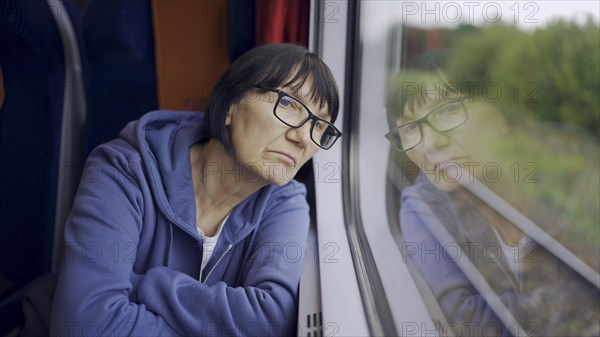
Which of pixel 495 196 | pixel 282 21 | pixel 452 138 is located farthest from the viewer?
pixel 282 21

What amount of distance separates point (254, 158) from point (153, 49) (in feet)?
1.80

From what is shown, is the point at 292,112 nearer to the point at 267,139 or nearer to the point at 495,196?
the point at 267,139

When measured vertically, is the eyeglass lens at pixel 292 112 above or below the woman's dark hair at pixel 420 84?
below

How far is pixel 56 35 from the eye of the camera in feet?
4.44

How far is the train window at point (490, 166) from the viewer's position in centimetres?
55

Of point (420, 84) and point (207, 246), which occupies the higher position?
point (420, 84)

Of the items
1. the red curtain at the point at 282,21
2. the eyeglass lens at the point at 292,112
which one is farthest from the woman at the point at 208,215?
the red curtain at the point at 282,21

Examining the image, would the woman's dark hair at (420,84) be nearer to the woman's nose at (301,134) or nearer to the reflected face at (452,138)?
the reflected face at (452,138)

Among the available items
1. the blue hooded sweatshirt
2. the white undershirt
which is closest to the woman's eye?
the blue hooded sweatshirt

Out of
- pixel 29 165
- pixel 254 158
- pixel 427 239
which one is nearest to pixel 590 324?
pixel 427 239

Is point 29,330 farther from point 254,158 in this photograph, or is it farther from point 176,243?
point 254,158

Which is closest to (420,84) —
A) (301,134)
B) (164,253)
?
(301,134)

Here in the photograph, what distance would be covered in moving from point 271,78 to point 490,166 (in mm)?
413

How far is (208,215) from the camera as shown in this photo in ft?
3.44
